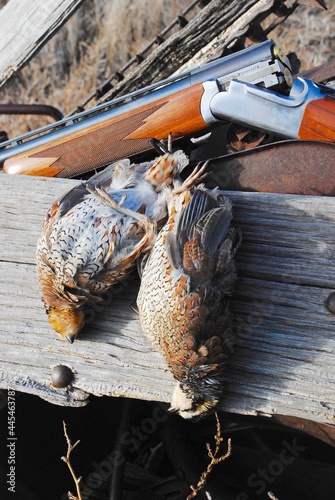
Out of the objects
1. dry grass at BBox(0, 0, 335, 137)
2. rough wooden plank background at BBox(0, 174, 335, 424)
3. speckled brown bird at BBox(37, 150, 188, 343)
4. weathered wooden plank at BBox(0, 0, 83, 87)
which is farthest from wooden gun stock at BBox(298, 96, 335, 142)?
dry grass at BBox(0, 0, 335, 137)

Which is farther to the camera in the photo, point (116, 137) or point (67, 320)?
point (116, 137)

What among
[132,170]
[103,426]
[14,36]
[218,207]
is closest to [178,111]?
[132,170]

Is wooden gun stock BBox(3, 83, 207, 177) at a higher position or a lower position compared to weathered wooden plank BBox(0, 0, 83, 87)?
lower

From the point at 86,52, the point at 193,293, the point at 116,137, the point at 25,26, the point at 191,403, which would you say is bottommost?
the point at 86,52

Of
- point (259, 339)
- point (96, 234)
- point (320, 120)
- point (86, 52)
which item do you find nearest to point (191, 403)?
point (259, 339)

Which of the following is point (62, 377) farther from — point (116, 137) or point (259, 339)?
point (116, 137)

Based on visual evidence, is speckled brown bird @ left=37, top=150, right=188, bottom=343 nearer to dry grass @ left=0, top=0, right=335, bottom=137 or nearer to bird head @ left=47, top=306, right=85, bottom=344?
bird head @ left=47, top=306, right=85, bottom=344

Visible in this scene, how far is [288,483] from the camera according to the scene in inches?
124

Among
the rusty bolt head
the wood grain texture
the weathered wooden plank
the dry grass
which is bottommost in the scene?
the dry grass

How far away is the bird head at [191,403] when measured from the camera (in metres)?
2.12

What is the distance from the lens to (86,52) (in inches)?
310

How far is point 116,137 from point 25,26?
102 cm

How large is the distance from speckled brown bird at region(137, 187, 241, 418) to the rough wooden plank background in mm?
107

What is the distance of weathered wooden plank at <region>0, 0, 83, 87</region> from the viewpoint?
10.9 feet
